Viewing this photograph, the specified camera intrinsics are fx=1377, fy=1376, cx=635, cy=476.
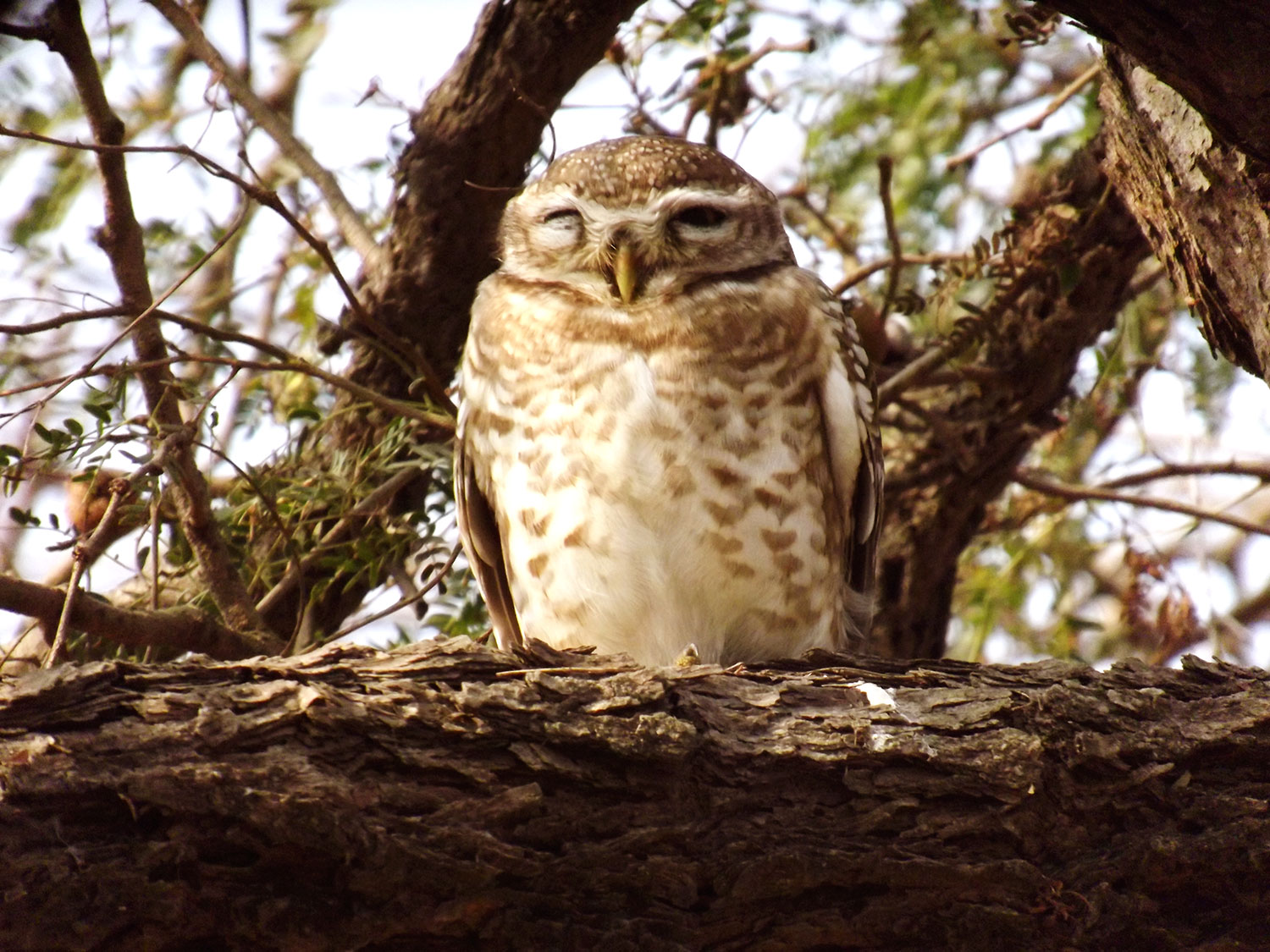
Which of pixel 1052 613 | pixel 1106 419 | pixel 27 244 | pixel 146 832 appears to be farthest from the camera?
pixel 1052 613

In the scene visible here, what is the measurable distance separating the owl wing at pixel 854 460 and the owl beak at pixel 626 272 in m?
0.47

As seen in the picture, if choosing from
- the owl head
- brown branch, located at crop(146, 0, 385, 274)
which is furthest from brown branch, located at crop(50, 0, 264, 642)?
the owl head

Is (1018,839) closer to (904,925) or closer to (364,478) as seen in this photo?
(904,925)

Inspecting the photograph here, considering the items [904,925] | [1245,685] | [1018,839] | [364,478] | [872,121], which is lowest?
[904,925]

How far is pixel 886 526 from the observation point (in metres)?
4.19

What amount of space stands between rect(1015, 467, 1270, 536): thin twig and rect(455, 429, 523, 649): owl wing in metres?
1.62

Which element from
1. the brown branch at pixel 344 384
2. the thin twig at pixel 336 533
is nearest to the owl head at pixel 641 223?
the brown branch at pixel 344 384

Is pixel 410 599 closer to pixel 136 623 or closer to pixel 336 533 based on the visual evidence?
pixel 336 533

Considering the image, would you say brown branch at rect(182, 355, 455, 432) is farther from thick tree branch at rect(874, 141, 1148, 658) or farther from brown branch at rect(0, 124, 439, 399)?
thick tree branch at rect(874, 141, 1148, 658)

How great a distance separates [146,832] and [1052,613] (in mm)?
3792

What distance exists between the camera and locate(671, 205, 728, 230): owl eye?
11.0ft

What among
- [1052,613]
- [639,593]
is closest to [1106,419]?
[1052,613]

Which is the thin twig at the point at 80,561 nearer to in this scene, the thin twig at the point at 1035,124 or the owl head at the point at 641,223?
the owl head at the point at 641,223

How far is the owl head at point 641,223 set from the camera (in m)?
3.29
